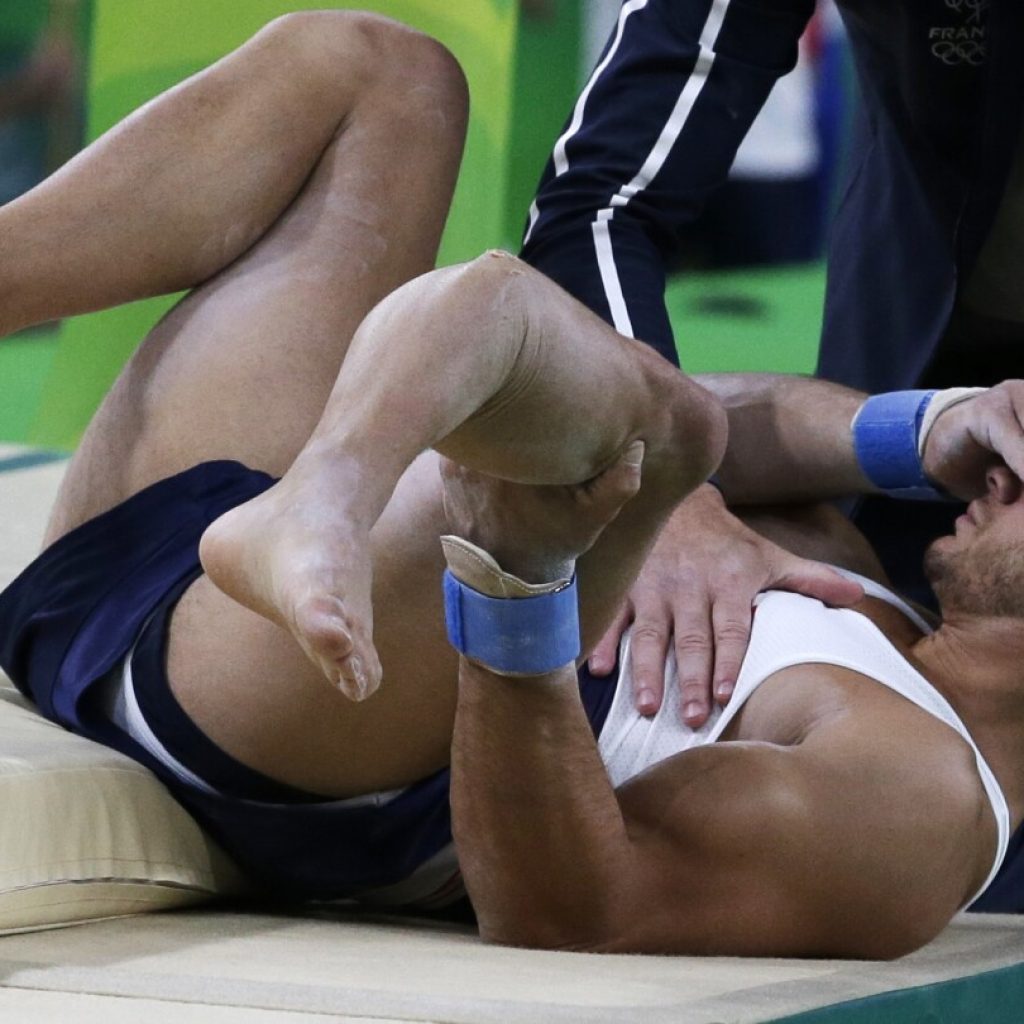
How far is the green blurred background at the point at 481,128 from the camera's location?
3.43 m

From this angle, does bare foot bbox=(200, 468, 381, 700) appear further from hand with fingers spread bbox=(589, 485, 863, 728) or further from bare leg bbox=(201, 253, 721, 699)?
hand with fingers spread bbox=(589, 485, 863, 728)

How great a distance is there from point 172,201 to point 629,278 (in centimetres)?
45

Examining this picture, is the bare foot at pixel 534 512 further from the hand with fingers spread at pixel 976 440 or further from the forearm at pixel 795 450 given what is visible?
the forearm at pixel 795 450

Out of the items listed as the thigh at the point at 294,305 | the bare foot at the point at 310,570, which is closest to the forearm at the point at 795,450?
the thigh at the point at 294,305

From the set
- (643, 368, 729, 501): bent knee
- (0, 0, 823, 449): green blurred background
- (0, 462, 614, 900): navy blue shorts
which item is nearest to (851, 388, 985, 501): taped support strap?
(0, 462, 614, 900): navy blue shorts

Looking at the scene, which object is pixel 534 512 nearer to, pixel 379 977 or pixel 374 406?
pixel 374 406

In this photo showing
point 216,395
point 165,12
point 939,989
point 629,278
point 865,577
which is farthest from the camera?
point 165,12

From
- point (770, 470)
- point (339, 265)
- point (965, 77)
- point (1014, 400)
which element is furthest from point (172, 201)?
point (965, 77)

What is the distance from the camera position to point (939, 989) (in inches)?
38.9

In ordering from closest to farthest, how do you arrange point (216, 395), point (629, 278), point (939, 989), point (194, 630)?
1. point (939, 989)
2. point (194, 630)
3. point (216, 395)
4. point (629, 278)

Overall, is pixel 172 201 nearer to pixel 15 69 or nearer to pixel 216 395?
pixel 216 395

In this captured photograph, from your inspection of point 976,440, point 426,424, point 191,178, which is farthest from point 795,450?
point 426,424

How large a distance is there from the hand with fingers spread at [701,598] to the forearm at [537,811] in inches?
9.5

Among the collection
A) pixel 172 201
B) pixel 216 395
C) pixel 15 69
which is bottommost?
pixel 15 69
